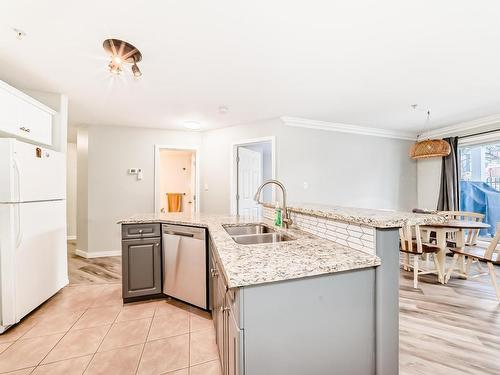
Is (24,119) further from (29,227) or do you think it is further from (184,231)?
(184,231)

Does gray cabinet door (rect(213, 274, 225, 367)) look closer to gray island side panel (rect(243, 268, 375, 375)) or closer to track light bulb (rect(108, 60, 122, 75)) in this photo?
gray island side panel (rect(243, 268, 375, 375))

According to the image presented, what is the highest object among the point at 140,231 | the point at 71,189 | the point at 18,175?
the point at 18,175

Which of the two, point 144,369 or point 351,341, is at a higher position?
point 351,341

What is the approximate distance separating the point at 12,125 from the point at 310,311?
2889 mm

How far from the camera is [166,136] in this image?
431 centimetres

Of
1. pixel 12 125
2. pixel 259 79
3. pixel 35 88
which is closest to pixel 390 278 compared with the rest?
pixel 259 79

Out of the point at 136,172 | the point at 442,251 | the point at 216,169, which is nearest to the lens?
the point at 442,251

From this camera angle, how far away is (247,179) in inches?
170

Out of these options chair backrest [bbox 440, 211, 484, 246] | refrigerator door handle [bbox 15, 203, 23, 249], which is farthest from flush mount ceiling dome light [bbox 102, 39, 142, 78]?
chair backrest [bbox 440, 211, 484, 246]

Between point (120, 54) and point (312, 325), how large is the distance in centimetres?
237

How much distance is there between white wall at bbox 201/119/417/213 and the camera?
12.5 ft

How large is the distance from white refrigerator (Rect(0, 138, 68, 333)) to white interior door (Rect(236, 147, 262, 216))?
2.50 m

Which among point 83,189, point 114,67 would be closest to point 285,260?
point 114,67

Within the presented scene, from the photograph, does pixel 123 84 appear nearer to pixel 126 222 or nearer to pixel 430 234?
pixel 126 222
